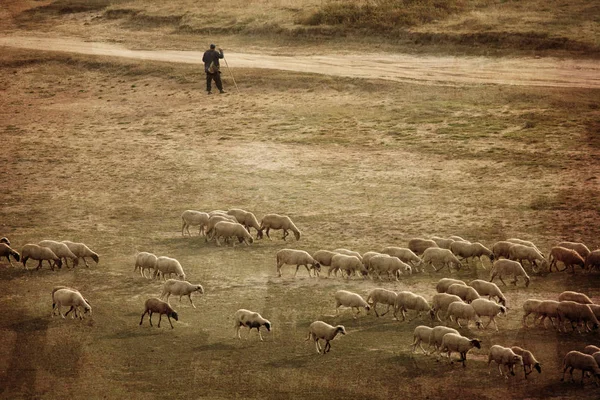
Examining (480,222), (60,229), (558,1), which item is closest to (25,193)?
(60,229)

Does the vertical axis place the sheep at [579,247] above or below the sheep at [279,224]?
above

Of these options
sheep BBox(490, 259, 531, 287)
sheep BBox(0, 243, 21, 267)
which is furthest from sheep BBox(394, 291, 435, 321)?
sheep BBox(0, 243, 21, 267)

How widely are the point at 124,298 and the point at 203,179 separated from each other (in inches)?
425

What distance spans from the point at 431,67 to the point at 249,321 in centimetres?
2807

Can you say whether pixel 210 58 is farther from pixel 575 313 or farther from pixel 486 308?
pixel 575 313

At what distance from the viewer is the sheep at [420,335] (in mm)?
21047

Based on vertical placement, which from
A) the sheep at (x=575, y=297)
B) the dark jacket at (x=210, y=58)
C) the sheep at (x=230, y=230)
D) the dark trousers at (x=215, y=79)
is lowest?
the sheep at (x=230, y=230)

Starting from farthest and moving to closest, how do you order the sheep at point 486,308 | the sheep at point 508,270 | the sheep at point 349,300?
the sheep at point 508,270
the sheep at point 349,300
the sheep at point 486,308

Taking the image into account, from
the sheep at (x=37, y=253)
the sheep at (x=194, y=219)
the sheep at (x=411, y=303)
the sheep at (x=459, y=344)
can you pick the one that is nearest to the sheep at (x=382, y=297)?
the sheep at (x=411, y=303)

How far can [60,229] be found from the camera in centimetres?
3023

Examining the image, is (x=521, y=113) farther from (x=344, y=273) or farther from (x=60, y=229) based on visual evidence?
(x=60, y=229)

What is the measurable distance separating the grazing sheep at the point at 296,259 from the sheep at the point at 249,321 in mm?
3767

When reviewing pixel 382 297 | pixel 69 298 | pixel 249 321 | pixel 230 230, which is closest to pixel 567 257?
pixel 382 297

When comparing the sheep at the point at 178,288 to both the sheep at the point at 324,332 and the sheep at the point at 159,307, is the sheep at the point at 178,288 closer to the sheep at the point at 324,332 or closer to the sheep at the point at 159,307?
the sheep at the point at 159,307
